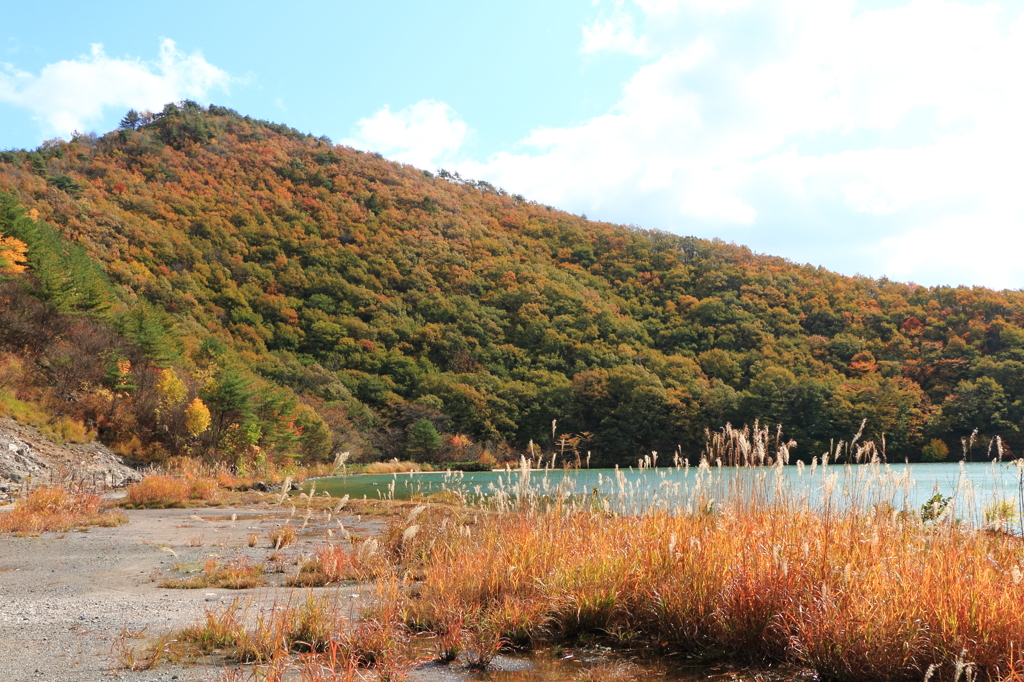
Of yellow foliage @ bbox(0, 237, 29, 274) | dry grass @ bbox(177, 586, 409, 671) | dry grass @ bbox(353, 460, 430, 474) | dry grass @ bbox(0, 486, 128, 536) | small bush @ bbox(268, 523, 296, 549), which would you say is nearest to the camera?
dry grass @ bbox(177, 586, 409, 671)

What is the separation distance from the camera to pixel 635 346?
226 feet

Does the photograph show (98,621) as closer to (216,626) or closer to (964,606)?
(216,626)

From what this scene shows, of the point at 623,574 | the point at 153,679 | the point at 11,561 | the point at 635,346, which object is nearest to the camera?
the point at 153,679

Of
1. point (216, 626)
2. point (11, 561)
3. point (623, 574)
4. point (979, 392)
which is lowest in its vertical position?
point (11, 561)

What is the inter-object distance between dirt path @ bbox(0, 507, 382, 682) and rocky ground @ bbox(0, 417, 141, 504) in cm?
581

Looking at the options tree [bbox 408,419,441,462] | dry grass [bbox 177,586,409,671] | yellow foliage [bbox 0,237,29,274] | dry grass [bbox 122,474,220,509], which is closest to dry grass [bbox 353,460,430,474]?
tree [bbox 408,419,441,462]

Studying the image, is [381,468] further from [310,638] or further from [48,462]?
[310,638]

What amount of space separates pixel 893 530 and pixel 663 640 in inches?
75.1

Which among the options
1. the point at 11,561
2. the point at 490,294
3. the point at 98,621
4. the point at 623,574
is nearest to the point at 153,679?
the point at 98,621

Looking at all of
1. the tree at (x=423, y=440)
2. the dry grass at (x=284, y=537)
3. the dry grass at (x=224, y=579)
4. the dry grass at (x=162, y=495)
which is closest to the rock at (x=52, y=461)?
the dry grass at (x=162, y=495)

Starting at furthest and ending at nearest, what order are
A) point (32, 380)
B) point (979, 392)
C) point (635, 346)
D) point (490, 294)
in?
point (490, 294) < point (635, 346) < point (979, 392) < point (32, 380)

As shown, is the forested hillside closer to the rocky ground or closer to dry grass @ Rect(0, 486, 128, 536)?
the rocky ground

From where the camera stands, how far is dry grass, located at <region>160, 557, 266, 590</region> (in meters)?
7.20

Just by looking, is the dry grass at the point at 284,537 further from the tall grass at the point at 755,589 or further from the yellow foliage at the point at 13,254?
the yellow foliage at the point at 13,254
